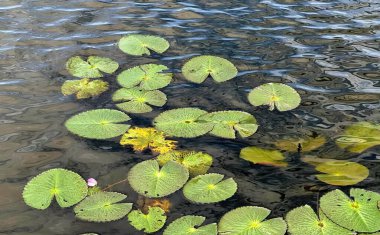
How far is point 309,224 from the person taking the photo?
2.59 meters

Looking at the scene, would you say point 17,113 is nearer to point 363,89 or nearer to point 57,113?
point 57,113

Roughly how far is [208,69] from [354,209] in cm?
194

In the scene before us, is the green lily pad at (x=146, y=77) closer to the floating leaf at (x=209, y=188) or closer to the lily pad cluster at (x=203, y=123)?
the lily pad cluster at (x=203, y=123)

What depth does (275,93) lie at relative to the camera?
12.5 feet

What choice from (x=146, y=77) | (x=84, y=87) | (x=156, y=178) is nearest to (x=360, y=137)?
(x=156, y=178)

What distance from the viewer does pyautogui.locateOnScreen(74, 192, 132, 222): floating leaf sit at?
2.69 m

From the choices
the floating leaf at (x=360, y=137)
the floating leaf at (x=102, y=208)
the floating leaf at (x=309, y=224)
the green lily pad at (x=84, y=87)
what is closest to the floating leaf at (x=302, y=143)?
the floating leaf at (x=360, y=137)

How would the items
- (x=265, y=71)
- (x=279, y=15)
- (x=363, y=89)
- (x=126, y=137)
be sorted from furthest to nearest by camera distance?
(x=279, y=15) → (x=265, y=71) → (x=363, y=89) → (x=126, y=137)

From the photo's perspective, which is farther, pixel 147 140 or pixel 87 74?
pixel 87 74

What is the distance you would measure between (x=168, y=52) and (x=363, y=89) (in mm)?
1814

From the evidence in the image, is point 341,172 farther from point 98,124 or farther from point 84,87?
point 84,87

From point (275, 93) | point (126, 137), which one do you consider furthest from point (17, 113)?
point (275, 93)

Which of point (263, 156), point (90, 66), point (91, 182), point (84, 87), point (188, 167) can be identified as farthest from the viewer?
point (90, 66)

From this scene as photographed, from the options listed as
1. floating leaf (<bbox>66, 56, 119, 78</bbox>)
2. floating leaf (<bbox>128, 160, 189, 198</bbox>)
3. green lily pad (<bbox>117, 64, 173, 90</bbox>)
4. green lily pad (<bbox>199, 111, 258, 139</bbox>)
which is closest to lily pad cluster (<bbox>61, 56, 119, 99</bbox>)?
floating leaf (<bbox>66, 56, 119, 78</bbox>)
